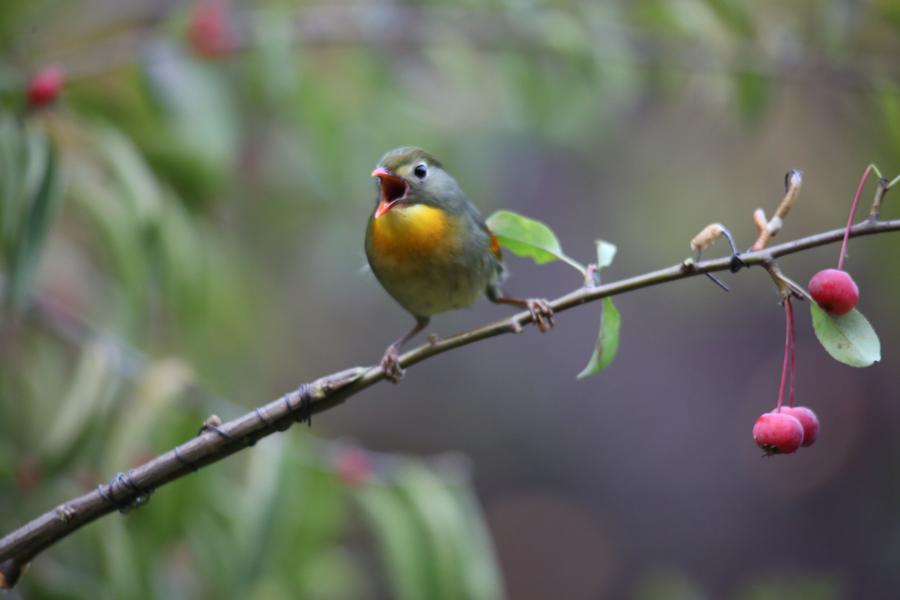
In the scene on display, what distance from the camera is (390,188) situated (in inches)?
82.3

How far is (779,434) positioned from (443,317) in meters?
4.46

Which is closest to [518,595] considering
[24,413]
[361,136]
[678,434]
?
[678,434]

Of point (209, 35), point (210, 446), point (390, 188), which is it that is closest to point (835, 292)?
point (210, 446)

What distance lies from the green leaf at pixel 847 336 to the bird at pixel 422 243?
766mm

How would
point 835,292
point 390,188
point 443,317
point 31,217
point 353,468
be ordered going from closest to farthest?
point 835,292 < point 31,217 < point 390,188 < point 353,468 < point 443,317

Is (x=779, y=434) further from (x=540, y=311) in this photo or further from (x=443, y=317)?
(x=443, y=317)

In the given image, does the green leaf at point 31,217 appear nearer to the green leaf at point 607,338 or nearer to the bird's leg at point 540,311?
the bird's leg at point 540,311

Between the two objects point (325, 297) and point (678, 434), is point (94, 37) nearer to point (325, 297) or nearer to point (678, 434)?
point (325, 297)

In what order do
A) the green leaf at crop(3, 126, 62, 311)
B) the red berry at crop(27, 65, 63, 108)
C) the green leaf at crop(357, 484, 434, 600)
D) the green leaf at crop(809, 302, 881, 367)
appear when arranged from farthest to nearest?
the green leaf at crop(357, 484, 434, 600), the red berry at crop(27, 65, 63, 108), the green leaf at crop(3, 126, 62, 311), the green leaf at crop(809, 302, 881, 367)

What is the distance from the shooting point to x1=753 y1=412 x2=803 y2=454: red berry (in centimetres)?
124

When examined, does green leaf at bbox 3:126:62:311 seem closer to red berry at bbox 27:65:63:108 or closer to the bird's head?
red berry at bbox 27:65:63:108

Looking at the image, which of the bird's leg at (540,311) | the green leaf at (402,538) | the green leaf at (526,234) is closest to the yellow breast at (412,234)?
the bird's leg at (540,311)

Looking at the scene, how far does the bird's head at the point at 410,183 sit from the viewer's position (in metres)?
2.03

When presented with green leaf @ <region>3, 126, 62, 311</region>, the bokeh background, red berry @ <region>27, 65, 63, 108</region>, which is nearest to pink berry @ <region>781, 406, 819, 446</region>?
the bokeh background
